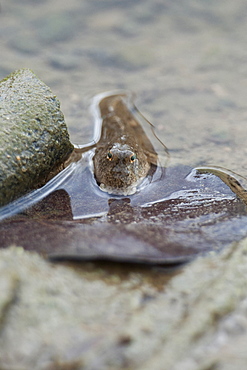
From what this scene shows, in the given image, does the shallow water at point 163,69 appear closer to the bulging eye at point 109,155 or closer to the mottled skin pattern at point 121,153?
the mottled skin pattern at point 121,153

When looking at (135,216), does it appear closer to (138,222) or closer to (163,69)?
(138,222)

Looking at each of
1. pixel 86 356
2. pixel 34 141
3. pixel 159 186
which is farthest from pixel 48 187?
pixel 86 356

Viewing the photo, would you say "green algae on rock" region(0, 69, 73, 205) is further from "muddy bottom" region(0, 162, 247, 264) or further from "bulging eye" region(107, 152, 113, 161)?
"bulging eye" region(107, 152, 113, 161)

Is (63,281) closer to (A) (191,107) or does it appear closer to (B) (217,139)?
(B) (217,139)

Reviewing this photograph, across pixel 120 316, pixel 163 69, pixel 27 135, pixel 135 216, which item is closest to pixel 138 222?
pixel 135 216

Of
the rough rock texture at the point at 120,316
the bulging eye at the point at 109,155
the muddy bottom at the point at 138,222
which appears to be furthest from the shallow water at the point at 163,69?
the rough rock texture at the point at 120,316
